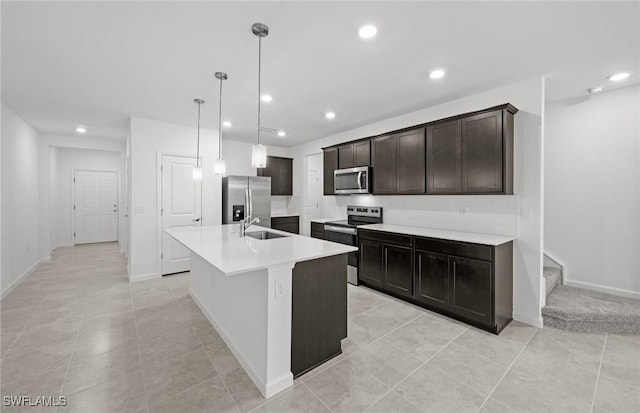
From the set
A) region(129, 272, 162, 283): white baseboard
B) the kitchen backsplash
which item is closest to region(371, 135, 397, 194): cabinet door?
the kitchen backsplash

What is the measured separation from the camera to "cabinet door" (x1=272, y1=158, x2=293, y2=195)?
6434 mm

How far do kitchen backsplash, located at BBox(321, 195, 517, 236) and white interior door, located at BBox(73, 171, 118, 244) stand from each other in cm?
780

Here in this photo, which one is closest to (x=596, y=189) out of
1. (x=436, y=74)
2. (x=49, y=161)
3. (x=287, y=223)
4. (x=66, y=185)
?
(x=436, y=74)

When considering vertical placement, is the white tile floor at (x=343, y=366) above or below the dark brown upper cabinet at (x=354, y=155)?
below

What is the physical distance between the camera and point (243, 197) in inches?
213

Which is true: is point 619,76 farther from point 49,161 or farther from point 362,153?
point 49,161

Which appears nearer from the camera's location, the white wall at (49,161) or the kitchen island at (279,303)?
the kitchen island at (279,303)

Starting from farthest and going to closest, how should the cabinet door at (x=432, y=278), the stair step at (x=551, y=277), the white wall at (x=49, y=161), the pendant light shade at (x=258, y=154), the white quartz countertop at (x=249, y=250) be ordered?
the white wall at (x=49, y=161)
the stair step at (x=551, y=277)
the cabinet door at (x=432, y=278)
the pendant light shade at (x=258, y=154)
the white quartz countertop at (x=249, y=250)

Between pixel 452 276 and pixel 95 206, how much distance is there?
9457 millimetres

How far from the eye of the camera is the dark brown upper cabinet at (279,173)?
6.26 m

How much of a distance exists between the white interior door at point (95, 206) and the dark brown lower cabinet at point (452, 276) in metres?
8.33

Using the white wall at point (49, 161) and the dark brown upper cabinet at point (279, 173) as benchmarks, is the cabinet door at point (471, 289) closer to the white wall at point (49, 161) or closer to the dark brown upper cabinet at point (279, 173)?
the dark brown upper cabinet at point (279, 173)

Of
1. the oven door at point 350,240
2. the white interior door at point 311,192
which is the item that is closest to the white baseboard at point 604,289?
the oven door at point 350,240

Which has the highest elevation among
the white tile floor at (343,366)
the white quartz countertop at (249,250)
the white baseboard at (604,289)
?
the white quartz countertop at (249,250)
